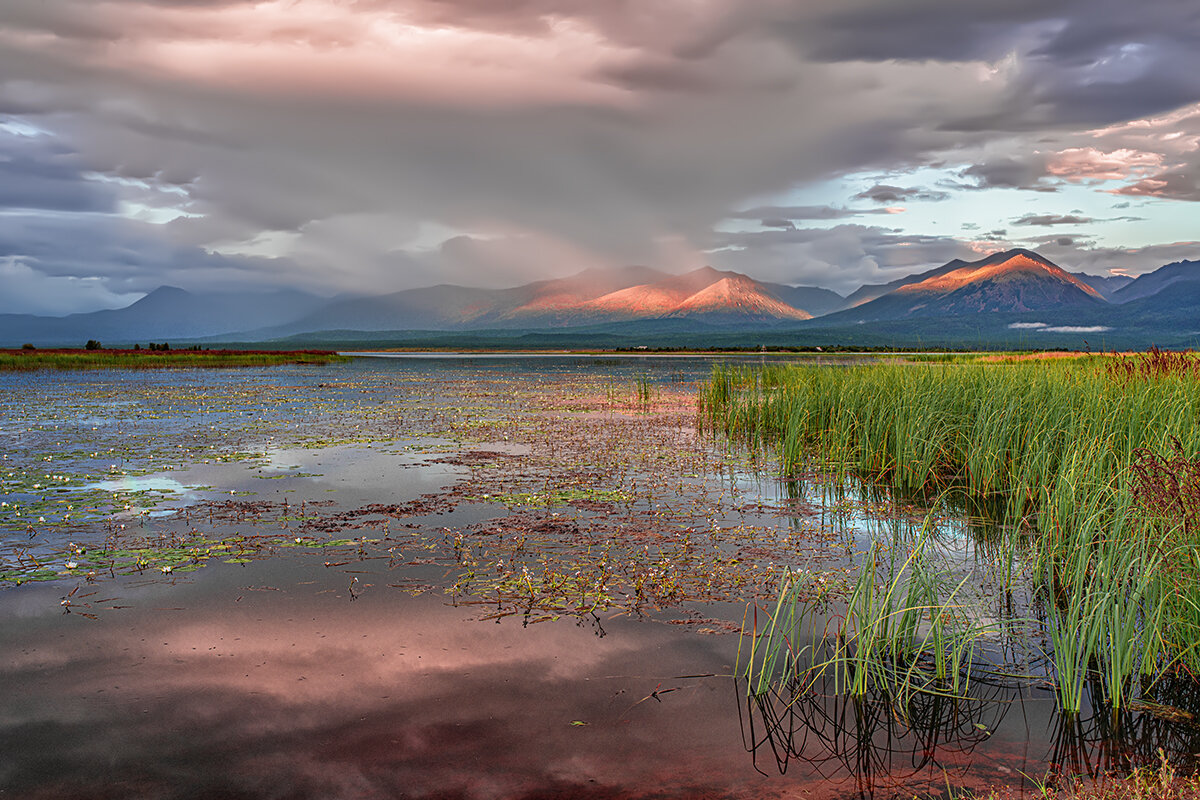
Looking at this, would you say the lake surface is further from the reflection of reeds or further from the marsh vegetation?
the marsh vegetation

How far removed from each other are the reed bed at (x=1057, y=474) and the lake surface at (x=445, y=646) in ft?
2.41

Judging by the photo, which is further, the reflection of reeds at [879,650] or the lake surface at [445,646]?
the reflection of reeds at [879,650]

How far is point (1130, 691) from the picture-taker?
6.43 m

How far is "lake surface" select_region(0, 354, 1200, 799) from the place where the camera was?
5527 millimetres

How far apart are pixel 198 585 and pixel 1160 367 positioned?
22.5m

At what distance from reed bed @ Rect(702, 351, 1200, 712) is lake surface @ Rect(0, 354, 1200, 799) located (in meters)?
0.74

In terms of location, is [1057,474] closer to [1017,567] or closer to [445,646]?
[1017,567]

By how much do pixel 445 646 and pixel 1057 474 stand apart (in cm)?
946

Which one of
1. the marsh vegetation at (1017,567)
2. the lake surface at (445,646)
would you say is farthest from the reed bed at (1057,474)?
the lake surface at (445,646)

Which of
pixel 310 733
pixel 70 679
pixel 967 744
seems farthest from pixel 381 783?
pixel 967 744

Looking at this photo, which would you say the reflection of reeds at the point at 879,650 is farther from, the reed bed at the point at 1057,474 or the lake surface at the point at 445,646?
the lake surface at the point at 445,646

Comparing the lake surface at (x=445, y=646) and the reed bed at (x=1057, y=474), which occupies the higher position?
the reed bed at (x=1057, y=474)

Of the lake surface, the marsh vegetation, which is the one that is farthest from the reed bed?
the lake surface

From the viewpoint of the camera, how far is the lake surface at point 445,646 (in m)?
5.53
